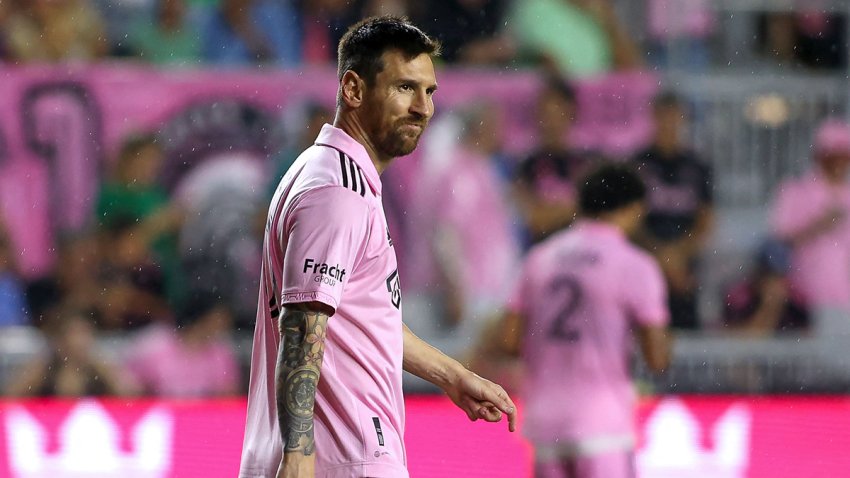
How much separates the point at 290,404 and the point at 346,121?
695 mm

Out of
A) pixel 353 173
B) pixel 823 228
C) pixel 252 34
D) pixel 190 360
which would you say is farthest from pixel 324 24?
pixel 353 173

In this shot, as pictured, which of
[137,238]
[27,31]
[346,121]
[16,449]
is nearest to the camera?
[346,121]

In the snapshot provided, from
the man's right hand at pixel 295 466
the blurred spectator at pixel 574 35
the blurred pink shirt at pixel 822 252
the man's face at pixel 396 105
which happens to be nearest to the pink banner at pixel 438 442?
the blurred pink shirt at pixel 822 252

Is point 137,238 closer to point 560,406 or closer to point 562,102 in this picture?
point 562,102

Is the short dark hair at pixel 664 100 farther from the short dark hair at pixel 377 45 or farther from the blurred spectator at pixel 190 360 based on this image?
the short dark hair at pixel 377 45

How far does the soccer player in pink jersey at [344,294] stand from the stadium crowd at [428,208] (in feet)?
17.1

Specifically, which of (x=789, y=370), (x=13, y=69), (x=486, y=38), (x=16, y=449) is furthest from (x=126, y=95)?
(x=789, y=370)

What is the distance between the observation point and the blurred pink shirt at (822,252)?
9156 mm

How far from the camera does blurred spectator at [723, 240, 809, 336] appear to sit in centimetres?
916

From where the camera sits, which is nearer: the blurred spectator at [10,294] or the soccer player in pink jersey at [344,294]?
the soccer player in pink jersey at [344,294]

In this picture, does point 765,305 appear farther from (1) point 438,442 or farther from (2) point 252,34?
(2) point 252,34

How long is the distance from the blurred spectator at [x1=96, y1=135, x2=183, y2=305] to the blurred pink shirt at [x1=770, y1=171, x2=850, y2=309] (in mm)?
3899

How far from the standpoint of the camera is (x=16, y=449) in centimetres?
611

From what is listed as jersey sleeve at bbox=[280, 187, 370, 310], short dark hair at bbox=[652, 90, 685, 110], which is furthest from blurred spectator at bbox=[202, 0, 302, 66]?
jersey sleeve at bbox=[280, 187, 370, 310]
